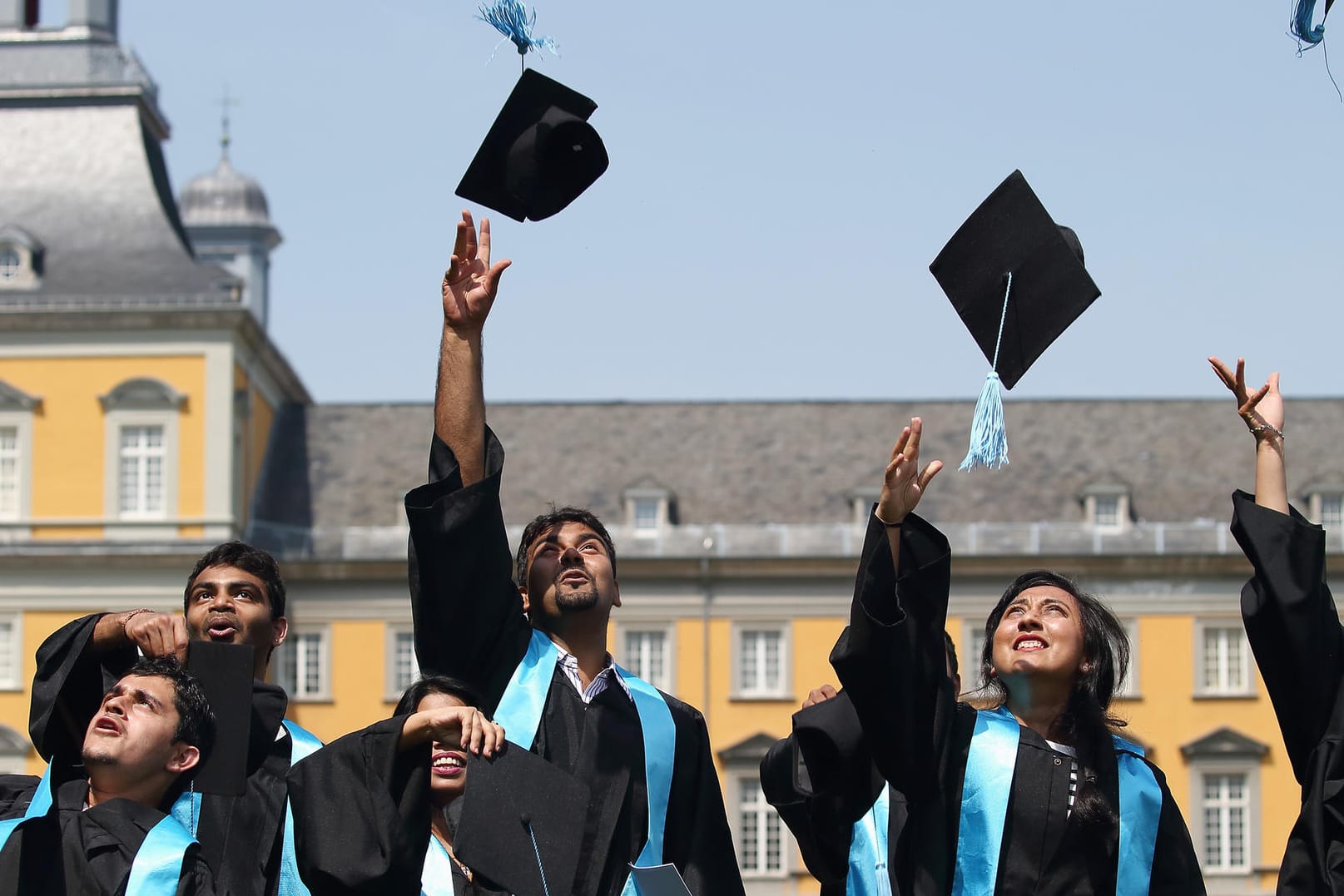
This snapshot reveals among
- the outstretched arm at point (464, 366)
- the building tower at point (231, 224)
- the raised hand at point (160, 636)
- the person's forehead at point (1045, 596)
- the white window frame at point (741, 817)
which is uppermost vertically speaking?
the building tower at point (231, 224)

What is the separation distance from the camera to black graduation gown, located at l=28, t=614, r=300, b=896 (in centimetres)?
557

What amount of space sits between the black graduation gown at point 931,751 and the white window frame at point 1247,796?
3433 centimetres

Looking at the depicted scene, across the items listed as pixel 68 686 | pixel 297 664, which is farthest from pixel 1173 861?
pixel 297 664

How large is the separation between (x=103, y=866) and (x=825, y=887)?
2.05 meters

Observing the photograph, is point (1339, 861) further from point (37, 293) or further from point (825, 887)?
point (37, 293)

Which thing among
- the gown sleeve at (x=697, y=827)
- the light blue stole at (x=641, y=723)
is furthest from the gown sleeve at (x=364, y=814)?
the gown sleeve at (x=697, y=827)

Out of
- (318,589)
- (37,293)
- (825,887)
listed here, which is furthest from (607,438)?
(825,887)

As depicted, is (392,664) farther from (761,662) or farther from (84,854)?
(84,854)

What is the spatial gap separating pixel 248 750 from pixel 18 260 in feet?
113

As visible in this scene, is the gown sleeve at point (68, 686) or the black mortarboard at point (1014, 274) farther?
the black mortarboard at point (1014, 274)

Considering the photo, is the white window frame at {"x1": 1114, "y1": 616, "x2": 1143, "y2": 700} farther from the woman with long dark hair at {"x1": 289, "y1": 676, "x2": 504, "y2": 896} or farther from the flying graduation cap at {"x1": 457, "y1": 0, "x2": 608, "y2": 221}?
the woman with long dark hair at {"x1": 289, "y1": 676, "x2": 504, "y2": 896}

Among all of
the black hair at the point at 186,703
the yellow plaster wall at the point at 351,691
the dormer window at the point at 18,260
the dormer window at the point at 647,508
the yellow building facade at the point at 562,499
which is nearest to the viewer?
the black hair at the point at 186,703

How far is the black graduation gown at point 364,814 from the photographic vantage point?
16.5ft

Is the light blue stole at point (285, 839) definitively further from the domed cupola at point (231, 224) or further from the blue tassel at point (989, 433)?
the domed cupola at point (231, 224)
